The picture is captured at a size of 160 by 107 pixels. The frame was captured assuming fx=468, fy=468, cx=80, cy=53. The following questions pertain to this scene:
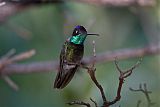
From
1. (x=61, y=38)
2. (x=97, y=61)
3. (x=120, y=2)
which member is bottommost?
(x=97, y=61)

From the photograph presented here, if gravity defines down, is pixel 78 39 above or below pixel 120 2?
below

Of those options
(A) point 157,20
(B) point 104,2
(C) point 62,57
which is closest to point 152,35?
(A) point 157,20

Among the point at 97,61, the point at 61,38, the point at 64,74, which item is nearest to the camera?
the point at 64,74

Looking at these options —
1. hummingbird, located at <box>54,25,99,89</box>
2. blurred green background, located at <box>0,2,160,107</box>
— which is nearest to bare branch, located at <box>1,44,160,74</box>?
blurred green background, located at <box>0,2,160,107</box>

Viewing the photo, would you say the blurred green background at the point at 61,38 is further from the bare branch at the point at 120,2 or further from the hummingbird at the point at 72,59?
the hummingbird at the point at 72,59

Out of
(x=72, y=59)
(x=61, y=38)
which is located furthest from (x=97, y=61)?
(x=61, y=38)

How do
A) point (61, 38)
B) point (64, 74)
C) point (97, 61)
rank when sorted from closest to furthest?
point (64, 74) → point (97, 61) → point (61, 38)

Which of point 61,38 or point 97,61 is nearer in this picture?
point 97,61

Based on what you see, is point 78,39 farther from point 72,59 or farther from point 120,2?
point 120,2

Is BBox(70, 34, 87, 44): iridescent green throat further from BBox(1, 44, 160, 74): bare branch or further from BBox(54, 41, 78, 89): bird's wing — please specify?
BBox(1, 44, 160, 74): bare branch
